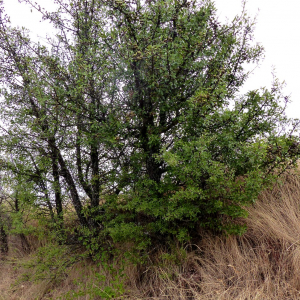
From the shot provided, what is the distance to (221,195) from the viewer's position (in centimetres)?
441

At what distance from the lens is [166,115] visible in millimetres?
5273

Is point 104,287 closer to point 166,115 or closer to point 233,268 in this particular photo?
point 233,268

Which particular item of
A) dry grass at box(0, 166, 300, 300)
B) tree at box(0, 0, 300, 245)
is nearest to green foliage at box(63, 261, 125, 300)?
dry grass at box(0, 166, 300, 300)

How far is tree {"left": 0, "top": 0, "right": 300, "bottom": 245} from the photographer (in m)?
4.16

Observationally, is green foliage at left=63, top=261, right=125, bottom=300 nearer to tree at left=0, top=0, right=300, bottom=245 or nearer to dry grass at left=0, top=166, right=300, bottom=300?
dry grass at left=0, top=166, right=300, bottom=300

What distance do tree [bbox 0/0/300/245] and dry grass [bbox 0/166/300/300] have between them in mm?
453

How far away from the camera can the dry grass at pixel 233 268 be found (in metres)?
3.99

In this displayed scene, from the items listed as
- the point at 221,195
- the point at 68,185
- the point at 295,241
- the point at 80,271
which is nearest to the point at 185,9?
the point at 221,195

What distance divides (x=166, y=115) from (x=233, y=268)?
2803mm

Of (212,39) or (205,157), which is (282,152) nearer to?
(205,157)

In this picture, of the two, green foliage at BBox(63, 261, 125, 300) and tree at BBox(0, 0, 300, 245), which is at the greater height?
tree at BBox(0, 0, 300, 245)

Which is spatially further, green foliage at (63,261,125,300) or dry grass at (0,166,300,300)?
green foliage at (63,261,125,300)

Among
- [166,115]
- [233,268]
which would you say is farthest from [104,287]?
[166,115]

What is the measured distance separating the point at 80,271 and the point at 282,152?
4.82 meters
